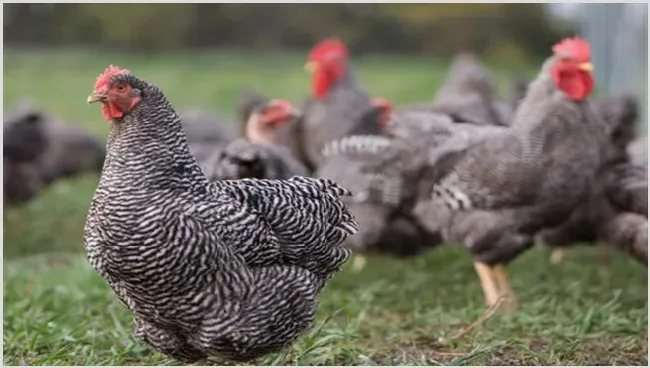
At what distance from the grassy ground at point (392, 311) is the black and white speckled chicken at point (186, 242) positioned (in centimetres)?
50

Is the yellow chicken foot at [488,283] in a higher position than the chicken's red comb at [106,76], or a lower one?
lower

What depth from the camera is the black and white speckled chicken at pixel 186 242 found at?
310 centimetres

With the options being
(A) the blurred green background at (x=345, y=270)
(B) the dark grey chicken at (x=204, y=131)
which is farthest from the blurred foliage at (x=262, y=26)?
(B) the dark grey chicken at (x=204, y=131)

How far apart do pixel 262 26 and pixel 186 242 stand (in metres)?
11.2

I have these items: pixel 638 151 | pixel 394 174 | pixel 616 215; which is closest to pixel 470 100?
pixel 638 151

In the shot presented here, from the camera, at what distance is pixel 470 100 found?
6844 mm

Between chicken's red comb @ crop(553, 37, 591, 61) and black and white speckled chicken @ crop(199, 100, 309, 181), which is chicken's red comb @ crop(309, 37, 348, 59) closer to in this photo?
black and white speckled chicken @ crop(199, 100, 309, 181)

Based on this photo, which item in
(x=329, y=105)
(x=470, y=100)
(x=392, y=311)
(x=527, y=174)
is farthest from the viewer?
(x=329, y=105)

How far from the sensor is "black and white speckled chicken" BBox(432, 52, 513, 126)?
20.9 feet

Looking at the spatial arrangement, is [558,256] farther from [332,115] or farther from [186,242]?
[186,242]

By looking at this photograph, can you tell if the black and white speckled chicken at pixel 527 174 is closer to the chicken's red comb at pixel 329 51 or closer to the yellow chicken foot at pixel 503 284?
the yellow chicken foot at pixel 503 284

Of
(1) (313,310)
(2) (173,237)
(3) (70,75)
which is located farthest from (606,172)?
(3) (70,75)

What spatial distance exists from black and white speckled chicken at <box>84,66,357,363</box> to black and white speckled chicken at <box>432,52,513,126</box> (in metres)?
2.61

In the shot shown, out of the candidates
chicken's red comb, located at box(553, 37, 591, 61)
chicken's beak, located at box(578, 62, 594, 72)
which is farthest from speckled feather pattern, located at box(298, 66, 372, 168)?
chicken's beak, located at box(578, 62, 594, 72)
